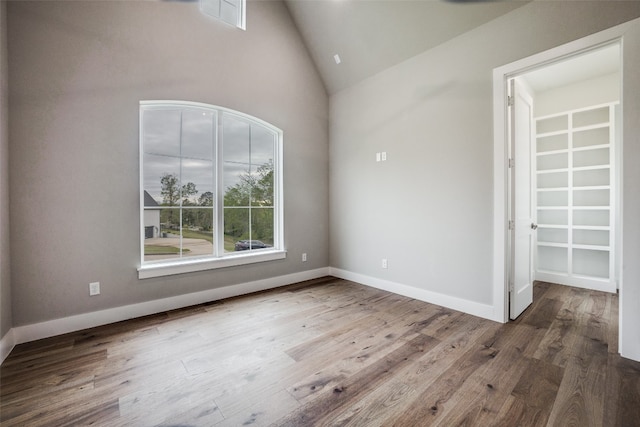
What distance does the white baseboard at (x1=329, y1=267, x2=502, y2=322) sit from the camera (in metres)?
2.98

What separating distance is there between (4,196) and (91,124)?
879 millimetres

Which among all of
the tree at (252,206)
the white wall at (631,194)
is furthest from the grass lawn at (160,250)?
the white wall at (631,194)

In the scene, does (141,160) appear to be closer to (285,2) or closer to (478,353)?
(285,2)

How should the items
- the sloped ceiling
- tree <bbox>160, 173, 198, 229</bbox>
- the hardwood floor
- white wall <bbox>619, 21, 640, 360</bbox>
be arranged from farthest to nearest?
tree <bbox>160, 173, 198, 229</bbox> < the sloped ceiling < white wall <bbox>619, 21, 640, 360</bbox> < the hardwood floor

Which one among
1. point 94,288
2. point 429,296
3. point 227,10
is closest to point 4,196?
point 94,288

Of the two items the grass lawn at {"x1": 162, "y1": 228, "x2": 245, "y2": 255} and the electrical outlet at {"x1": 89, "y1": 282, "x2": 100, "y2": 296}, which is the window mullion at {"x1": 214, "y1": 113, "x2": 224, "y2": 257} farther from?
the electrical outlet at {"x1": 89, "y1": 282, "x2": 100, "y2": 296}

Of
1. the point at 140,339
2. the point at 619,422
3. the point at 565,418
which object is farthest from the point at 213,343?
the point at 619,422

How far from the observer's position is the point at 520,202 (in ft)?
9.91

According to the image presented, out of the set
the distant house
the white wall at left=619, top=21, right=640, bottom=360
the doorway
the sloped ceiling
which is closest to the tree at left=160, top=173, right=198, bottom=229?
the distant house

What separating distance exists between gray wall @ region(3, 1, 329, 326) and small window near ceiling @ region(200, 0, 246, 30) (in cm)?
9

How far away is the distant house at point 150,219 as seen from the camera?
3133 millimetres

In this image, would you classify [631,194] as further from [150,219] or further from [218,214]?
[150,219]

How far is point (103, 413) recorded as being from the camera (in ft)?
Result: 5.57

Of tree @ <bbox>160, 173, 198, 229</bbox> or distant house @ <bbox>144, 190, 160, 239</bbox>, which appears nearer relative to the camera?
distant house @ <bbox>144, 190, 160, 239</bbox>
